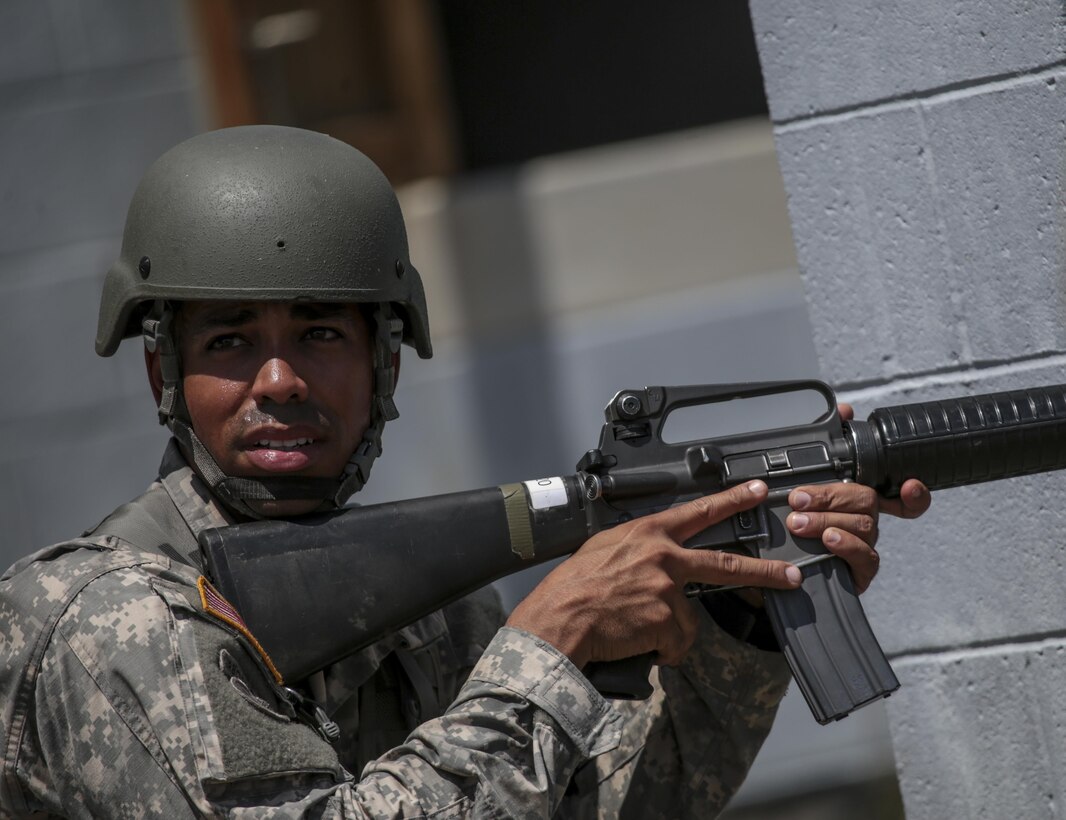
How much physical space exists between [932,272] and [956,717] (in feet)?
2.59

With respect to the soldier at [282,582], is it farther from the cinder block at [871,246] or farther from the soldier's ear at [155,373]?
the cinder block at [871,246]

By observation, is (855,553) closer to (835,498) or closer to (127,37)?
(835,498)

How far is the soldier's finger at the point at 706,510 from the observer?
1.99 m

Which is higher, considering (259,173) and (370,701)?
(259,173)

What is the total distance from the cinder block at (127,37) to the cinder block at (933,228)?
251cm

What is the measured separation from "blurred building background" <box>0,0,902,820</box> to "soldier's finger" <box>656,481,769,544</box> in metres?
2.58

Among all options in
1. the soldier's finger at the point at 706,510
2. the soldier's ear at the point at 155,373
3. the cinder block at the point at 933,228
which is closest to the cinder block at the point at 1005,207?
the cinder block at the point at 933,228

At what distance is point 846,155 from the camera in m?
2.58

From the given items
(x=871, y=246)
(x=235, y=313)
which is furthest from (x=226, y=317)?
(x=871, y=246)

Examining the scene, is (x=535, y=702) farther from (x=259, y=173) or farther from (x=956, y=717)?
(x=956, y=717)

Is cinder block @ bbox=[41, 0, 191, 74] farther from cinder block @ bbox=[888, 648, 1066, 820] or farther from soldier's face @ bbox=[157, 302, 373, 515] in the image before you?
cinder block @ bbox=[888, 648, 1066, 820]

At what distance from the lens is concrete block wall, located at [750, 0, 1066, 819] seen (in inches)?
97.3

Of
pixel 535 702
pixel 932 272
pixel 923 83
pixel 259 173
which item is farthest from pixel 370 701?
pixel 923 83

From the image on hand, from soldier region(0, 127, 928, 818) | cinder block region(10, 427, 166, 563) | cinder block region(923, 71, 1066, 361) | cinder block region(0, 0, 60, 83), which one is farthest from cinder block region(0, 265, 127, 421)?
cinder block region(923, 71, 1066, 361)
